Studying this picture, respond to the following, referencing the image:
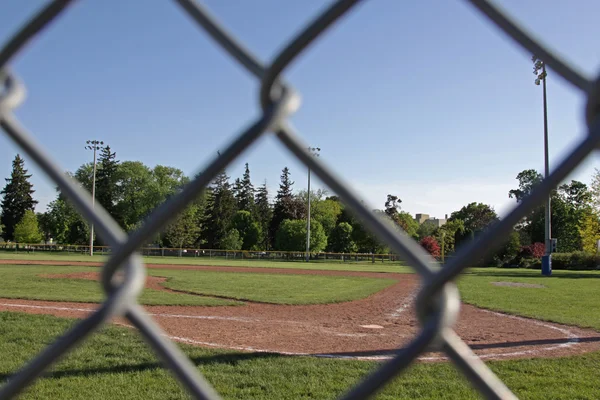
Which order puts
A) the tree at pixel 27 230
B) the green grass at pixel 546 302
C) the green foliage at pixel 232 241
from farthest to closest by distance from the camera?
the green foliage at pixel 232 241 → the tree at pixel 27 230 → the green grass at pixel 546 302

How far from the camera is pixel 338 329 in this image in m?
8.91

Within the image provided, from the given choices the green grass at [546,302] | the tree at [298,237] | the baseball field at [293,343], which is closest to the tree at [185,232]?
the tree at [298,237]

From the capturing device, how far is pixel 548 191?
65cm

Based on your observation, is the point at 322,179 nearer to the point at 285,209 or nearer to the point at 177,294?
the point at 177,294

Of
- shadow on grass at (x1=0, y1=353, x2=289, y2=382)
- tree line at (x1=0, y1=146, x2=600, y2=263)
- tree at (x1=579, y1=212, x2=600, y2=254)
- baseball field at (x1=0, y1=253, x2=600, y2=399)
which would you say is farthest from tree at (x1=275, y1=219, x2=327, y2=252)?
shadow on grass at (x1=0, y1=353, x2=289, y2=382)

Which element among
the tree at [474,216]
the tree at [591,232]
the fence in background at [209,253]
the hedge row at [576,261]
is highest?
the tree at [474,216]

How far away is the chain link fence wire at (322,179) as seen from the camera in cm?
65

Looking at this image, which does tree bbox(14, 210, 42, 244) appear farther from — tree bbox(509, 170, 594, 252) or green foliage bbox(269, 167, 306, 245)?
tree bbox(509, 170, 594, 252)

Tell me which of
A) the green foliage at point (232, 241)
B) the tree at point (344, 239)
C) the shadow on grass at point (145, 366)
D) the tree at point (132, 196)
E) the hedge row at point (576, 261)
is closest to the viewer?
the shadow on grass at point (145, 366)

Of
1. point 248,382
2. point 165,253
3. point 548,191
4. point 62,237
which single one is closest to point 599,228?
point 165,253

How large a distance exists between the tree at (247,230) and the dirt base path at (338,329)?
53902 mm

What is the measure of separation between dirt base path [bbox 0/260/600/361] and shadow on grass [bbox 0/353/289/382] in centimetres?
49

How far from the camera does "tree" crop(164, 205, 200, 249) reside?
56.3 m

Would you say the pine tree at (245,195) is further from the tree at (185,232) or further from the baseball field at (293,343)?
the baseball field at (293,343)
